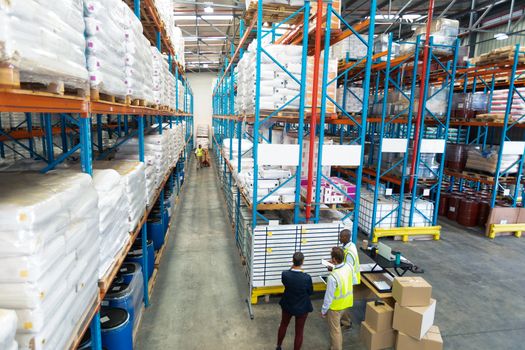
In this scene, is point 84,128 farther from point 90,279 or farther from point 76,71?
point 90,279

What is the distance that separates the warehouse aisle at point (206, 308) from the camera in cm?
484

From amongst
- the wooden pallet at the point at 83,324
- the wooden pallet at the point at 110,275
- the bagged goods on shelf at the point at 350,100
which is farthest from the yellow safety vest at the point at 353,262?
the bagged goods on shelf at the point at 350,100

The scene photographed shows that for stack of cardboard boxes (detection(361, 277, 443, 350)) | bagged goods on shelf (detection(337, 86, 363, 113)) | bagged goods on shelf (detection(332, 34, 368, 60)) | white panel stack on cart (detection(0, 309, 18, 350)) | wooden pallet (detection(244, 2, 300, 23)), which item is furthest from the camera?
bagged goods on shelf (detection(337, 86, 363, 113))

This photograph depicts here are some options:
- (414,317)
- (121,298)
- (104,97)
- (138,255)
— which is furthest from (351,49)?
(121,298)

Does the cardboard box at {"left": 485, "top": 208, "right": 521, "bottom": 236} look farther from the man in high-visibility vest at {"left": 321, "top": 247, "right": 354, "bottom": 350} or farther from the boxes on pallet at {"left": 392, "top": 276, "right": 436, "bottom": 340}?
the man in high-visibility vest at {"left": 321, "top": 247, "right": 354, "bottom": 350}

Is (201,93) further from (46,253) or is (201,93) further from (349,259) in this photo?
(46,253)

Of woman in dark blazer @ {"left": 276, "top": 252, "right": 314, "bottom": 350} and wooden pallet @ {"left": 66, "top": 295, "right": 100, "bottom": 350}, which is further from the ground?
wooden pallet @ {"left": 66, "top": 295, "right": 100, "bottom": 350}

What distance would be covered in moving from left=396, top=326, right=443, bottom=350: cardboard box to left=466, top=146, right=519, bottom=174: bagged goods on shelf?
6907 millimetres

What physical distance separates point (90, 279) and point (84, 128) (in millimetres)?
1249

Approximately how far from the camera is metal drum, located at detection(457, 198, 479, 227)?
10.2 m

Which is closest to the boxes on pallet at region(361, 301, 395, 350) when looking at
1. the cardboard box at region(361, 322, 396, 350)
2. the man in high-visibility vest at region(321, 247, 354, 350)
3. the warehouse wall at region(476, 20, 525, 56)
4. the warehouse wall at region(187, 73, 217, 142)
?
the cardboard box at region(361, 322, 396, 350)

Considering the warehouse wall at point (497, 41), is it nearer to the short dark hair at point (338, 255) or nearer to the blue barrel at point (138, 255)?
the short dark hair at point (338, 255)

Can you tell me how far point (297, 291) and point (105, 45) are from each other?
140 inches

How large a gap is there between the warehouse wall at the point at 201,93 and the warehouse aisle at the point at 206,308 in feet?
74.9
